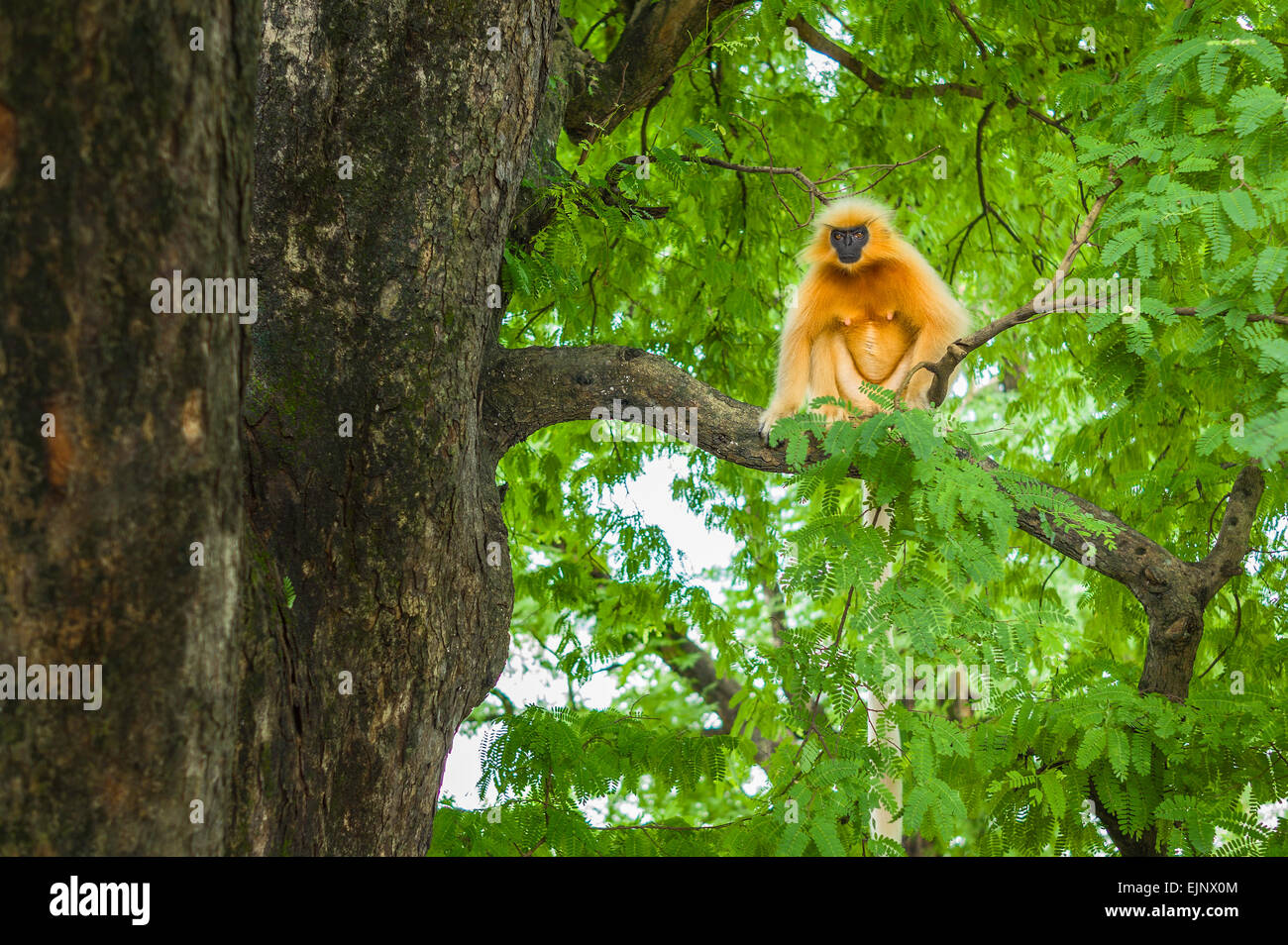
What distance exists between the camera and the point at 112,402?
172 centimetres

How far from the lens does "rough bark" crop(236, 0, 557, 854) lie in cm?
271

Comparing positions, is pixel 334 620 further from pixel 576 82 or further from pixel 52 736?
pixel 576 82

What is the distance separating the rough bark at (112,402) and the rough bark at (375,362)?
2.62ft

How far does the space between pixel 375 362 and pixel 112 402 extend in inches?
42.0

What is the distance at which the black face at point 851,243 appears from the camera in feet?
16.9

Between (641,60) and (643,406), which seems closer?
(643,406)

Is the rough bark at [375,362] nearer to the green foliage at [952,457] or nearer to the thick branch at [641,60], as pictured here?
the green foliage at [952,457]

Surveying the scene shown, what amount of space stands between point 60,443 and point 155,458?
137 mm
